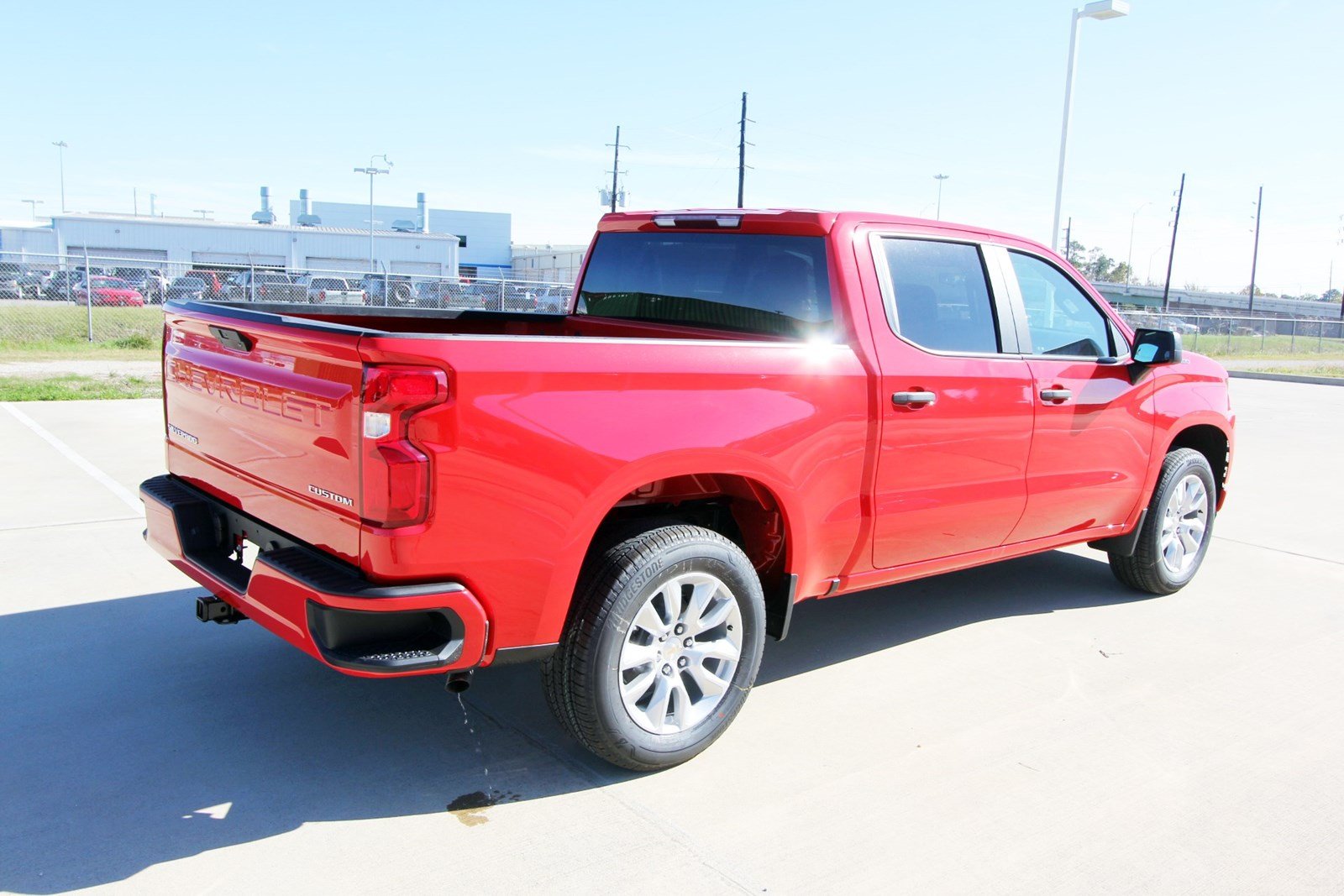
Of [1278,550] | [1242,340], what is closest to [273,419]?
[1278,550]

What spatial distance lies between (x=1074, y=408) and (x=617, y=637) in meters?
2.73

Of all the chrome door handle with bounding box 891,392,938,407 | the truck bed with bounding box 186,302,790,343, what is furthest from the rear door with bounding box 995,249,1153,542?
the truck bed with bounding box 186,302,790,343

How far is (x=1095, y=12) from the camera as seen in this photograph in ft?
52.7

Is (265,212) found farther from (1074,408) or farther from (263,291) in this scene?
(1074,408)

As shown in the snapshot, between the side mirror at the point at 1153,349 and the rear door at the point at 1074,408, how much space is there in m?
0.07

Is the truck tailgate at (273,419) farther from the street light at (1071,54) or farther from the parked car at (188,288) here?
the parked car at (188,288)

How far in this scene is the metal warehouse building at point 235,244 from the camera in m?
58.9

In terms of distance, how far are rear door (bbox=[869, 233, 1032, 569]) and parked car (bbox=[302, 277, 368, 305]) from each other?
2436 centimetres

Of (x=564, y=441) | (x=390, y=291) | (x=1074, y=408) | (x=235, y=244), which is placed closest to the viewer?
(x=564, y=441)

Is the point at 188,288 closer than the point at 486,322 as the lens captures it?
No

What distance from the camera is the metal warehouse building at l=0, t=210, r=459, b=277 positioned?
5888cm

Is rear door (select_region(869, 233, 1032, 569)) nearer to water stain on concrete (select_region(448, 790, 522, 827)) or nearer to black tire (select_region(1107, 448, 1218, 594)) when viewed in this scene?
black tire (select_region(1107, 448, 1218, 594))

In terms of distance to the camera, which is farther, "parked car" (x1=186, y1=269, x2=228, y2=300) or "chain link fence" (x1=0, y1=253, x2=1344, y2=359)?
"parked car" (x1=186, y1=269, x2=228, y2=300)

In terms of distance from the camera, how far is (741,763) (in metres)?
3.68
